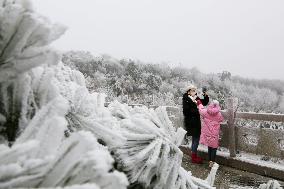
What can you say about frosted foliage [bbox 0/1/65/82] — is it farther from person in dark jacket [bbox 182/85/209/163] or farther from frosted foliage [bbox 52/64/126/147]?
person in dark jacket [bbox 182/85/209/163]

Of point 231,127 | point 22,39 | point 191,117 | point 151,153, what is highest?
point 22,39

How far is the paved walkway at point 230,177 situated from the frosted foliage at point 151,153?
8.05m

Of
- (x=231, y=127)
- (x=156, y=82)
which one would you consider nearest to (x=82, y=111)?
(x=231, y=127)

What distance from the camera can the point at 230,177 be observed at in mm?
9773

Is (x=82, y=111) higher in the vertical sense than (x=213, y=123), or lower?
higher

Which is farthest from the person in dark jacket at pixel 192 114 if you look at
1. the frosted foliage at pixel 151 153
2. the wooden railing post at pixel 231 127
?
the frosted foliage at pixel 151 153

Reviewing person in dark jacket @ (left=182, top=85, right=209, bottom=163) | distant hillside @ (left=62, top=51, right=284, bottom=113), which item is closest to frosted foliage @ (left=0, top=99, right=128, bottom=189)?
person in dark jacket @ (left=182, top=85, right=209, bottom=163)

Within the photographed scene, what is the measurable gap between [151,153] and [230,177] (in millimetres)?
9286

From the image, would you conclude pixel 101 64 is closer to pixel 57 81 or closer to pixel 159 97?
pixel 159 97

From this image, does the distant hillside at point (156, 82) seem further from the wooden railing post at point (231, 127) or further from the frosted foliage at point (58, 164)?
the frosted foliage at point (58, 164)

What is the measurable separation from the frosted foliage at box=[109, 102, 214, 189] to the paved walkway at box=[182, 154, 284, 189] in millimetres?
8049

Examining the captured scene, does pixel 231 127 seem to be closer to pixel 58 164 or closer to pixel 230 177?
pixel 230 177

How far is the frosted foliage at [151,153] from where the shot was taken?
83cm

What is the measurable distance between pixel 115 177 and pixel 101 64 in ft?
108
